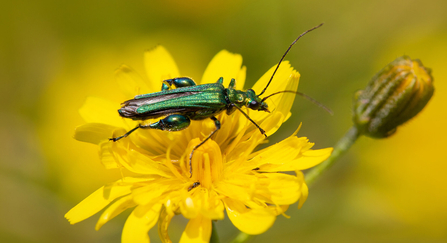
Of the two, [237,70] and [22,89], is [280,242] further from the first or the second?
[22,89]

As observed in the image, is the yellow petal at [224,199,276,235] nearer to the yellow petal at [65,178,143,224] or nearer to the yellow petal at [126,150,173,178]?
the yellow petal at [126,150,173,178]

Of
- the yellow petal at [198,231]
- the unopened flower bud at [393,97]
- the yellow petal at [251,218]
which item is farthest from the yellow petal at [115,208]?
the unopened flower bud at [393,97]

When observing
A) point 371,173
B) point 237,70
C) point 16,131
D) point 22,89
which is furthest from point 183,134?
point 22,89

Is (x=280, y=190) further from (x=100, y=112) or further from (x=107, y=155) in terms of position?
(x=100, y=112)

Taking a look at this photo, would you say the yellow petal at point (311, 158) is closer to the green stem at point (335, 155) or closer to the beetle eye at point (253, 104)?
the green stem at point (335, 155)

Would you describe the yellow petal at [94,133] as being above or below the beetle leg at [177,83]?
below

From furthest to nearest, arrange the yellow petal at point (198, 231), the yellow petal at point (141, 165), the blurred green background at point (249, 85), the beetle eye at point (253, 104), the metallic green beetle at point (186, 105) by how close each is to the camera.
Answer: the blurred green background at point (249, 85)
the beetle eye at point (253, 104)
the metallic green beetle at point (186, 105)
the yellow petal at point (141, 165)
the yellow petal at point (198, 231)

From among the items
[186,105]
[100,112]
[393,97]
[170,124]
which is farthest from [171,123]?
[393,97]
